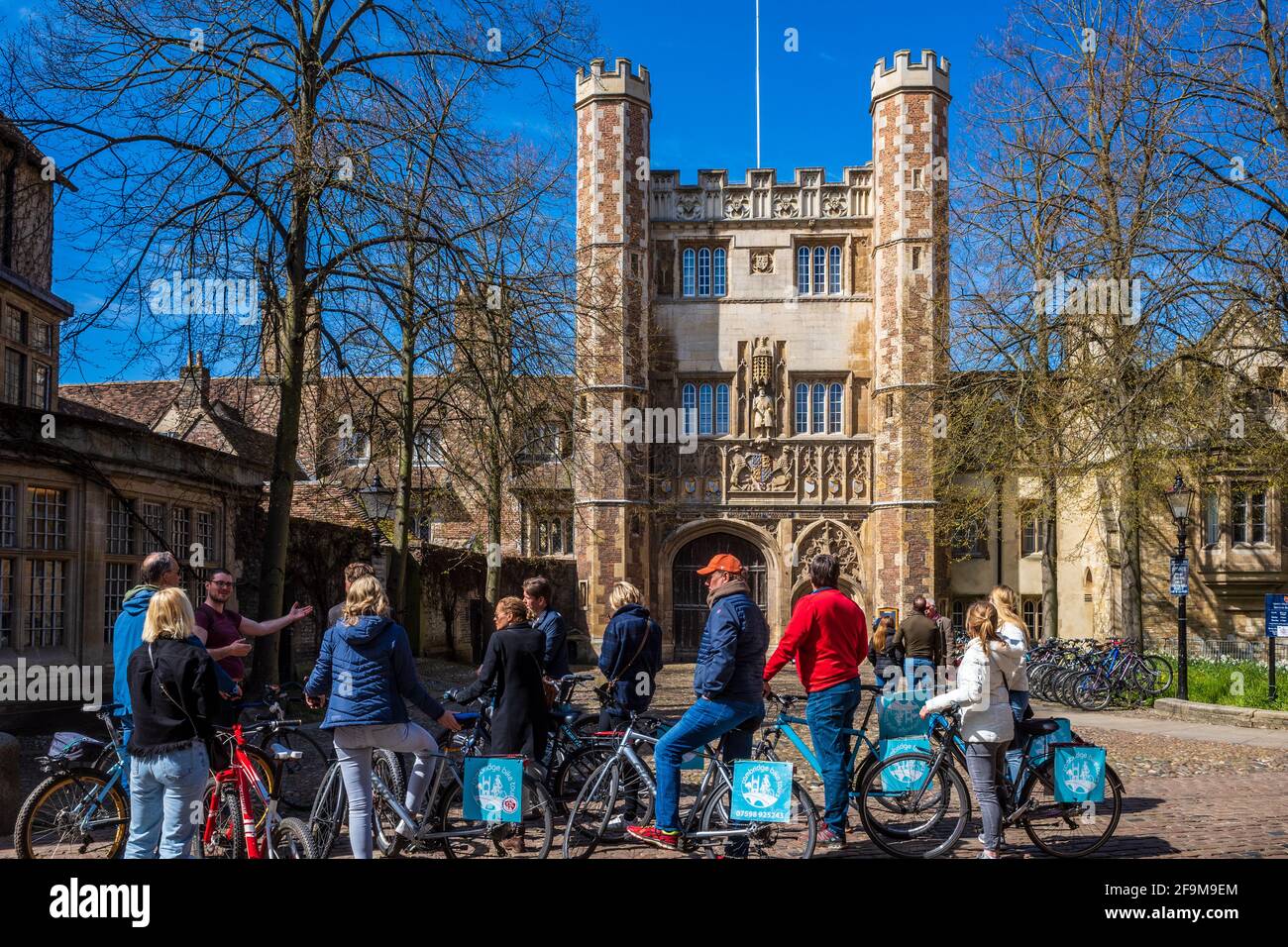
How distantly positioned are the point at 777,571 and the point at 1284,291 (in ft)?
60.1

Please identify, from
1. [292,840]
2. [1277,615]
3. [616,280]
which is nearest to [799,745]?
[292,840]

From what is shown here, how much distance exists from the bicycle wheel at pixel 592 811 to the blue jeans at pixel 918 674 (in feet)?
18.7

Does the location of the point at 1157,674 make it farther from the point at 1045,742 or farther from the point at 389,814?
the point at 389,814

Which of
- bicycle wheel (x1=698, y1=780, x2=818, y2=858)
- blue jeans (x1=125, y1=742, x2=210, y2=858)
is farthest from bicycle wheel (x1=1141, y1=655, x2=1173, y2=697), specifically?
blue jeans (x1=125, y1=742, x2=210, y2=858)

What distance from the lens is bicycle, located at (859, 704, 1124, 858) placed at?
7.18 meters

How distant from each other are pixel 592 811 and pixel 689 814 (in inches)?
27.6

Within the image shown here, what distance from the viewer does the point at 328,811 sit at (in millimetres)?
6527

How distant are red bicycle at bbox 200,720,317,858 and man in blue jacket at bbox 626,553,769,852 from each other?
182 cm

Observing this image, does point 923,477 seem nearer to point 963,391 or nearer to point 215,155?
point 963,391

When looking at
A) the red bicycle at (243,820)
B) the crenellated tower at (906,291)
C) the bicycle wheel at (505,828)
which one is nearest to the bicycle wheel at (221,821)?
the red bicycle at (243,820)

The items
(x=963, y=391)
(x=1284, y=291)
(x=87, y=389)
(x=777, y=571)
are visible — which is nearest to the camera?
(x=1284, y=291)

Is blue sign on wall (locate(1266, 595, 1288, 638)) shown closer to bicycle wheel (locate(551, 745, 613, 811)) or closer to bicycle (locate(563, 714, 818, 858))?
bicycle (locate(563, 714, 818, 858))
